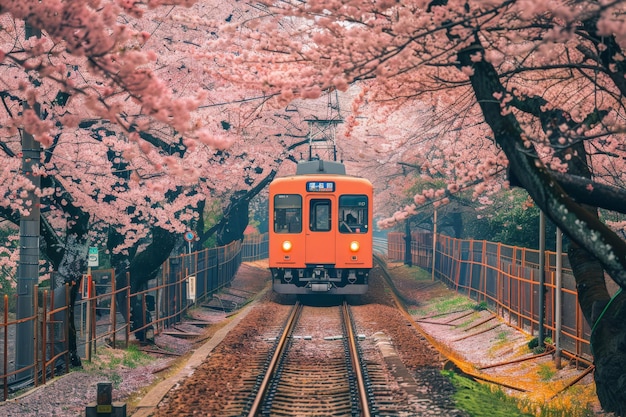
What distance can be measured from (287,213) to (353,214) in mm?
1628

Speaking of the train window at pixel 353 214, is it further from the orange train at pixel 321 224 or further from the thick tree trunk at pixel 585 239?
the thick tree trunk at pixel 585 239

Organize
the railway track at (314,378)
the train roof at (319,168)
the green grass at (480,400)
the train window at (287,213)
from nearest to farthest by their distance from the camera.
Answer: the green grass at (480,400) < the railway track at (314,378) < the train window at (287,213) < the train roof at (319,168)

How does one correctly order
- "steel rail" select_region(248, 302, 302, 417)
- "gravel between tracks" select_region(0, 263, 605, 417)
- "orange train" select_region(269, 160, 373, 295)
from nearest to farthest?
"steel rail" select_region(248, 302, 302, 417)
"gravel between tracks" select_region(0, 263, 605, 417)
"orange train" select_region(269, 160, 373, 295)

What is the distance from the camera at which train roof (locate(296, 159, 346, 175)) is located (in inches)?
765

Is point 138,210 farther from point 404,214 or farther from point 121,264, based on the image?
point 404,214

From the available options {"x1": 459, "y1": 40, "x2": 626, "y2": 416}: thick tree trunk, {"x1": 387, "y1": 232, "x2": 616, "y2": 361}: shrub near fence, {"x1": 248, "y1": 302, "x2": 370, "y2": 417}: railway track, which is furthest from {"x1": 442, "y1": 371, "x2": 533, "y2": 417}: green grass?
{"x1": 387, "y1": 232, "x2": 616, "y2": 361}: shrub near fence

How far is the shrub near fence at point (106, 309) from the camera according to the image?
10258mm

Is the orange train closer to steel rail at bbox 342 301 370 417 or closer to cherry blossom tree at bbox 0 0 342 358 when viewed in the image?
steel rail at bbox 342 301 370 417

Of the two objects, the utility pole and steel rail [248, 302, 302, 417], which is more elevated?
the utility pole

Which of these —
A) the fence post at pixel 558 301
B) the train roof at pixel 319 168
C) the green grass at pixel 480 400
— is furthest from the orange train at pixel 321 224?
the green grass at pixel 480 400

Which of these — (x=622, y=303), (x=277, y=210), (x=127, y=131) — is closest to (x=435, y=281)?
(x=277, y=210)

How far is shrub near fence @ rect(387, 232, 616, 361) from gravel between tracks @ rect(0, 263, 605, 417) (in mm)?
588

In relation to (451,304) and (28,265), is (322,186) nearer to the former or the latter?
(451,304)

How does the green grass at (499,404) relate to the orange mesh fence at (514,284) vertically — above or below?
below
